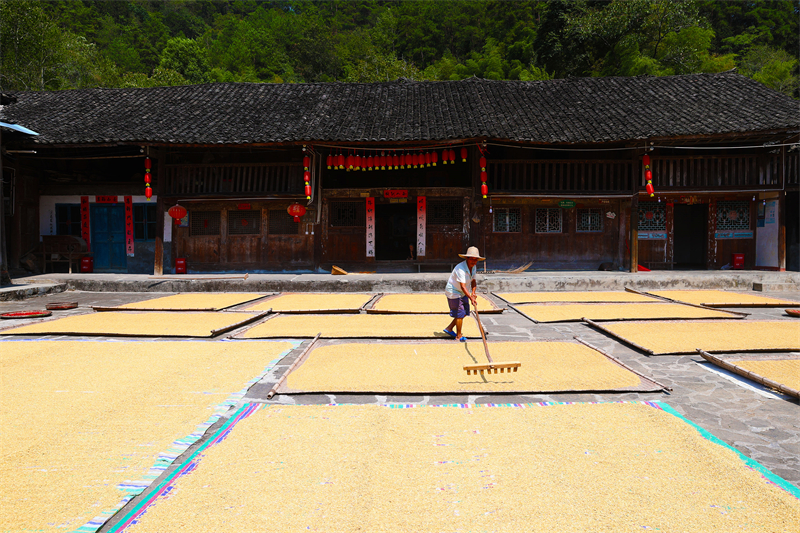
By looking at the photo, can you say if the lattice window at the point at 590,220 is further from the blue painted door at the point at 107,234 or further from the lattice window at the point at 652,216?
the blue painted door at the point at 107,234

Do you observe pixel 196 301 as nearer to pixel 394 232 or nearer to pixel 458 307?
pixel 458 307

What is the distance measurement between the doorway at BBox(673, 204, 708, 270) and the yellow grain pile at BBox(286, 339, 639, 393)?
38.0ft

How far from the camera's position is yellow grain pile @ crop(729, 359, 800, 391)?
12.1 ft

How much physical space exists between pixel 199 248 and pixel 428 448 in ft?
37.0

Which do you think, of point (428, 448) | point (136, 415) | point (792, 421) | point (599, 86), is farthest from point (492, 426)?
point (599, 86)

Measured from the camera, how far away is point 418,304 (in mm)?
8016

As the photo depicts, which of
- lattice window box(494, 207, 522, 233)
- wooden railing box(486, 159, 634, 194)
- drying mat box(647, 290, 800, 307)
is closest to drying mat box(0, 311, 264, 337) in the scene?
lattice window box(494, 207, 522, 233)

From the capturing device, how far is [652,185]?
11195mm

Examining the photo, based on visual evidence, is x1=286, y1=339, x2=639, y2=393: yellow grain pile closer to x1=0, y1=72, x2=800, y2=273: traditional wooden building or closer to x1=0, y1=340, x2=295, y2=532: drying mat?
x1=0, y1=340, x2=295, y2=532: drying mat

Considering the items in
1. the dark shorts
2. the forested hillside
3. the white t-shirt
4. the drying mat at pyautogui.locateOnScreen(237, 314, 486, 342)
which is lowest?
the drying mat at pyautogui.locateOnScreen(237, 314, 486, 342)

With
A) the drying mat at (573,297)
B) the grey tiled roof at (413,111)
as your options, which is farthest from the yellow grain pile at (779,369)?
the grey tiled roof at (413,111)

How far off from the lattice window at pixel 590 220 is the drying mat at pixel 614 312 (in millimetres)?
4648

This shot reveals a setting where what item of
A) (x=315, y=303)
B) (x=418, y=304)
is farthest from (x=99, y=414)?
(x=418, y=304)

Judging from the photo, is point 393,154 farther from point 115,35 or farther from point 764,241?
point 115,35
